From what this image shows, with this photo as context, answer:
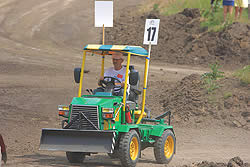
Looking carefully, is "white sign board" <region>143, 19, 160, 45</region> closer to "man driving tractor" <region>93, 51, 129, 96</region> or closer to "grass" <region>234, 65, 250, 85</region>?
"man driving tractor" <region>93, 51, 129, 96</region>

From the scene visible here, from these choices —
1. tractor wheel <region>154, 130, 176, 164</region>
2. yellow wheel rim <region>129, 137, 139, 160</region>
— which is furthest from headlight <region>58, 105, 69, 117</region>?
tractor wheel <region>154, 130, 176, 164</region>

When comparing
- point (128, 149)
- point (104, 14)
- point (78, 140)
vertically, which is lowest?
point (128, 149)

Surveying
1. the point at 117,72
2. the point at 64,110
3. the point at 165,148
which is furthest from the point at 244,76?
the point at 64,110

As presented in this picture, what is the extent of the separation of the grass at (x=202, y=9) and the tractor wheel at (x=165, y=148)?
15678 mm

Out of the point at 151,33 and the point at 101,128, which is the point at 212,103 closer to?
the point at 151,33

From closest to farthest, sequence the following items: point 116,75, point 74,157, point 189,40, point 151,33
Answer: point 74,157, point 116,75, point 151,33, point 189,40

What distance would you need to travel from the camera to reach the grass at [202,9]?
83.9ft

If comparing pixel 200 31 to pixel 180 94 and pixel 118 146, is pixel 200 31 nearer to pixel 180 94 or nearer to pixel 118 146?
pixel 180 94

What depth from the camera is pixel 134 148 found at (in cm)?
912

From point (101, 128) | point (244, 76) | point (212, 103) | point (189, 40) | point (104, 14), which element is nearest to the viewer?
point (101, 128)

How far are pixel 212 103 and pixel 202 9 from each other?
1375 centimetres

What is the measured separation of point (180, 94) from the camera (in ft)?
51.9

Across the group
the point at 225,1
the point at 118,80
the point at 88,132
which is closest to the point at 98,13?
the point at 118,80

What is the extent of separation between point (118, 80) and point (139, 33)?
18125 mm
